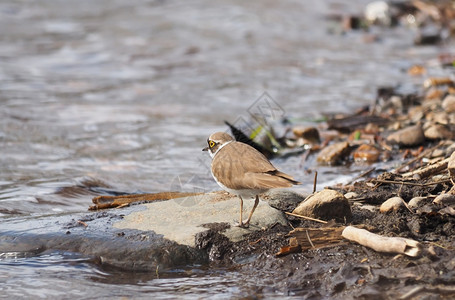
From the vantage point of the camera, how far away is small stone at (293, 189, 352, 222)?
Result: 5078mm

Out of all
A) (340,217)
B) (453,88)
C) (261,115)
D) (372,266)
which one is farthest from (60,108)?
(372,266)

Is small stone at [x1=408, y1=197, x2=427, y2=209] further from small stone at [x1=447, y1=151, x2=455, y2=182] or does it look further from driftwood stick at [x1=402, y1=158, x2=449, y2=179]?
driftwood stick at [x1=402, y1=158, x2=449, y2=179]

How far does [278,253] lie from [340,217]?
0.63m

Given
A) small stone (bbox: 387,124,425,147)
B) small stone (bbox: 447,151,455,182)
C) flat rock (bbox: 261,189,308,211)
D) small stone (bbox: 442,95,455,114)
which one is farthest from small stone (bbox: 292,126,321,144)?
small stone (bbox: 447,151,455,182)

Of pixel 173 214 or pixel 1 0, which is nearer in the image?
pixel 173 214

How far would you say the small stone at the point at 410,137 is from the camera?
7.71 meters

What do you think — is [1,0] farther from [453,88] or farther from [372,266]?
[372,266]

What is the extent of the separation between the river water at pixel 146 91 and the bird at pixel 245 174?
2.08 ft

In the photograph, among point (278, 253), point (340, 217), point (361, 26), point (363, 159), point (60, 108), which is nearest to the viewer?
point (278, 253)

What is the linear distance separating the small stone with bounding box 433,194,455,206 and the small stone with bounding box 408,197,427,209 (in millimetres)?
129

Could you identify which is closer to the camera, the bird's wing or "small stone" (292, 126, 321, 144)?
the bird's wing

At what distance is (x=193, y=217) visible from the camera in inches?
213

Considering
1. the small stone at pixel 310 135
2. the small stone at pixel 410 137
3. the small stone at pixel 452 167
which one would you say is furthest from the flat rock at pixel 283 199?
the small stone at pixel 310 135

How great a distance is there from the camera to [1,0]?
19.5 m
